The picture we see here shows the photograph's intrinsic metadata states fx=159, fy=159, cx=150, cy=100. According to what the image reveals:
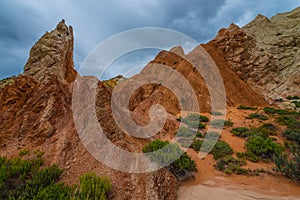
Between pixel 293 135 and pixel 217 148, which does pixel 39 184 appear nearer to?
pixel 217 148

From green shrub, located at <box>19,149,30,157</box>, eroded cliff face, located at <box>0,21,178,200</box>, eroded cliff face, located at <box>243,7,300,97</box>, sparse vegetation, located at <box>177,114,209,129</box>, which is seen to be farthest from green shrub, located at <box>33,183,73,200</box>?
eroded cliff face, located at <box>243,7,300,97</box>

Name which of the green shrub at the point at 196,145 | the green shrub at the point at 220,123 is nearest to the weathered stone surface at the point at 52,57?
the green shrub at the point at 196,145

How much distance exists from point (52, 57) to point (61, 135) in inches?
545

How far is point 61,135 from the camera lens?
5.03 meters

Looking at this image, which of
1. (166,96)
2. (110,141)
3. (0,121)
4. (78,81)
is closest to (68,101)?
(78,81)

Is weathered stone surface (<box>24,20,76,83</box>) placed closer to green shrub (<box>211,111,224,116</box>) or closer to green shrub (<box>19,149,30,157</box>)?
green shrub (<box>19,149,30,157</box>)

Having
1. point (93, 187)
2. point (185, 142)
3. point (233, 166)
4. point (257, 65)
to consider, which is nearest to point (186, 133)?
point (185, 142)

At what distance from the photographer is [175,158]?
502cm

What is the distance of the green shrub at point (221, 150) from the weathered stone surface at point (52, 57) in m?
13.2

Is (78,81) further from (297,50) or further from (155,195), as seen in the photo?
(297,50)

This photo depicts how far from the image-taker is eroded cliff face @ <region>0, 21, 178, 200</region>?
384cm

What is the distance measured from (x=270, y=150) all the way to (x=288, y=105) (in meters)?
16.4

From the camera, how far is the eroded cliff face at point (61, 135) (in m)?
3.84

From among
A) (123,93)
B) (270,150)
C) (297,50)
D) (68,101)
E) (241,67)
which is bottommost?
(270,150)
